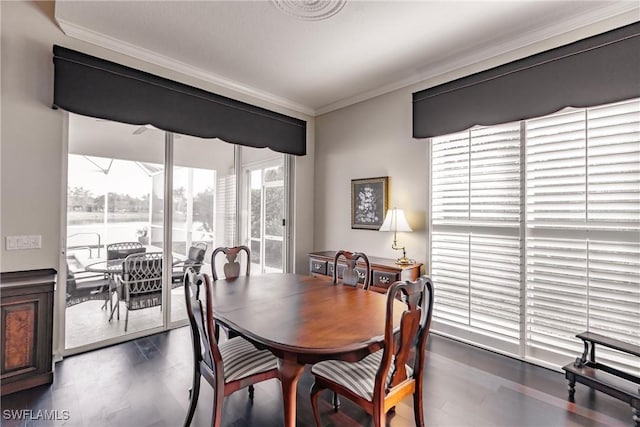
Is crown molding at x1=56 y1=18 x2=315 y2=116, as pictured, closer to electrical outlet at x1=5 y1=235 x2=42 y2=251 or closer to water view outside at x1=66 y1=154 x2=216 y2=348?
water view outside at x1=66 y1=154 x2=216 y2=348

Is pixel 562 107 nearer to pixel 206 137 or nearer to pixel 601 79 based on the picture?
pixel 601 79

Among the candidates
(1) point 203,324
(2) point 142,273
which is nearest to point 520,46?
(1) point 203,324

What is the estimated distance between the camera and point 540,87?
262 centimetres

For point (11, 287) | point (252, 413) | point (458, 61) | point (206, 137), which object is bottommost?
point (252, 413)

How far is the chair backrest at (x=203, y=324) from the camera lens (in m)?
1.63

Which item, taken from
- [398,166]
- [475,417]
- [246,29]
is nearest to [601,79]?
[398,166]

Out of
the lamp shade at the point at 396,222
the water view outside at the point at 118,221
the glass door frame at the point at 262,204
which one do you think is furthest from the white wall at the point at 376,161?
the water view outside at the point at 118,221

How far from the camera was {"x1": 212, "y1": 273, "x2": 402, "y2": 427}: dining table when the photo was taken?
4.86ft

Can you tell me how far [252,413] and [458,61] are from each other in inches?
142

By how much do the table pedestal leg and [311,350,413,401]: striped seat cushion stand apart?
0.89ft

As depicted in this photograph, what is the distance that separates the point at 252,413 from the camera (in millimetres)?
2051

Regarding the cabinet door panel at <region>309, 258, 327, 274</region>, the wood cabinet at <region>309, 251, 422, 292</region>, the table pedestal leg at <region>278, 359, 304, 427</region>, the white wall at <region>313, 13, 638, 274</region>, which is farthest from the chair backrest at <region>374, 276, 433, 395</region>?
the cabinet door panel at <region>309, 258, 327, 274</region>

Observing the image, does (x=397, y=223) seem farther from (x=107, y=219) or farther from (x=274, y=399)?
(x=107, y=219)

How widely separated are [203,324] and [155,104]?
2.46 meters
